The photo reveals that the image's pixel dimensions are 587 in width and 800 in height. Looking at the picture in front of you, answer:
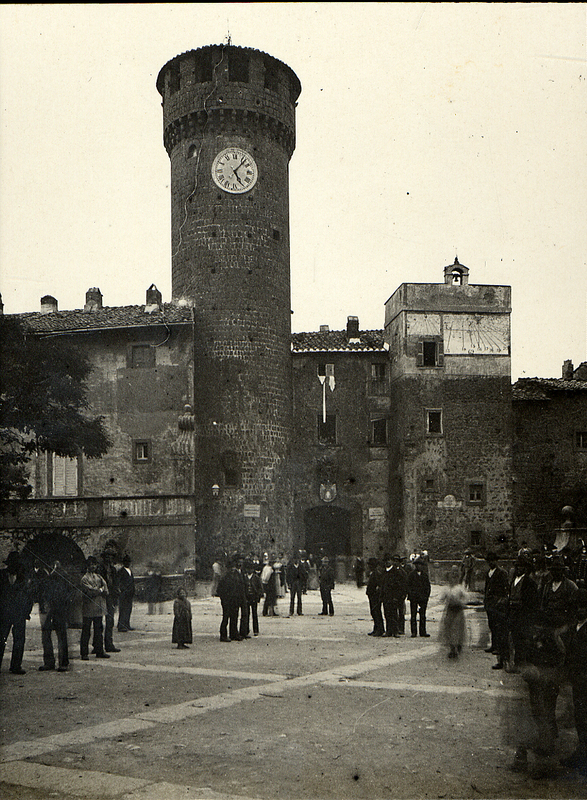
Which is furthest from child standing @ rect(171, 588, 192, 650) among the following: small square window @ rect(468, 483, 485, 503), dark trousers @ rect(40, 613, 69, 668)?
small square window @ rect(468, 483, 485, 503)

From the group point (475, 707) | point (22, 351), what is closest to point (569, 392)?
point (22, 351)

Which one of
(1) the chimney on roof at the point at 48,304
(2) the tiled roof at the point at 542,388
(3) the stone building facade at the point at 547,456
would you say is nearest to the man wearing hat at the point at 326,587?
(3) the stone building facade at the point at 547,456

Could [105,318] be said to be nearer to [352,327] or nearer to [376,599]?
[352,327]

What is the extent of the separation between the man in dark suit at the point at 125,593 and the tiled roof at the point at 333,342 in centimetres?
1991

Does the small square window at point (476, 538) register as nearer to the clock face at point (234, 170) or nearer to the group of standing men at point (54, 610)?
the clock face at point (234, 170)

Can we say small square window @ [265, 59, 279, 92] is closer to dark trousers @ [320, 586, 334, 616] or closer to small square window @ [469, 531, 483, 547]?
small square window @ [469, 531, 483, 547]

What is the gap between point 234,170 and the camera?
108 ft

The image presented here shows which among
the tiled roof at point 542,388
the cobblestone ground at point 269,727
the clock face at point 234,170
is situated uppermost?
the clock face at point 234,170

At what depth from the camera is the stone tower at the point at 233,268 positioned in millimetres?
32406

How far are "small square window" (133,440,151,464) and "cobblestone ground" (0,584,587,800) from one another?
16601mm

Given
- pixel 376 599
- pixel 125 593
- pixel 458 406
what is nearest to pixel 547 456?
pixel 458 406

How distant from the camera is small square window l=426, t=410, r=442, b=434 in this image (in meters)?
35.4

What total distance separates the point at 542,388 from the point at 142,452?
17.3m

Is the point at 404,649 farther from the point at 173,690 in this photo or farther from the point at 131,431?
the point at 131,431
